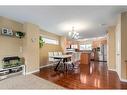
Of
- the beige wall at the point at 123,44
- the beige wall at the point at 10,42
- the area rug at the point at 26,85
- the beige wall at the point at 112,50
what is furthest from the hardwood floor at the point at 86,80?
the beige wall at the point at 10,42

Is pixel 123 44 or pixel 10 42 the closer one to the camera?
pixel 123 44

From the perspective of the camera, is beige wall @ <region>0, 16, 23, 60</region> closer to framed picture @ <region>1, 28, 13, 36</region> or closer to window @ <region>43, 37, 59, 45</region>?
framed picture @ <region>1, 28, 13, 36</region>

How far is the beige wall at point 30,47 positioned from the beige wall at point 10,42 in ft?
0.84

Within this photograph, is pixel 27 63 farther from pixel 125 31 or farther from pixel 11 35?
pixel 125 31

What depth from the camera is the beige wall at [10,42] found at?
13.1ft

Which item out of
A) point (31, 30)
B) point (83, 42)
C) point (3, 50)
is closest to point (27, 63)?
point (3, 50)

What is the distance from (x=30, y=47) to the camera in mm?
4871

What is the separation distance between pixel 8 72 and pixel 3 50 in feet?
2.72

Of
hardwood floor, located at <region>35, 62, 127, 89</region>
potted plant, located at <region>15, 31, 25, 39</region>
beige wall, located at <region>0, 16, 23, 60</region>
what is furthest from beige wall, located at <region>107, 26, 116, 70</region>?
beige wall, located at <region>0, 16, 23, 60</region>

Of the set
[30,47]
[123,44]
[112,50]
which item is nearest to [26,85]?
[30,47]

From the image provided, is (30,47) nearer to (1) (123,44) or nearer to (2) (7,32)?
(2) (7,32)

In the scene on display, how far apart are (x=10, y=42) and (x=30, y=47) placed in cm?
85

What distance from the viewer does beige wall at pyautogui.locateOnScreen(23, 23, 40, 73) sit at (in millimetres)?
4703
